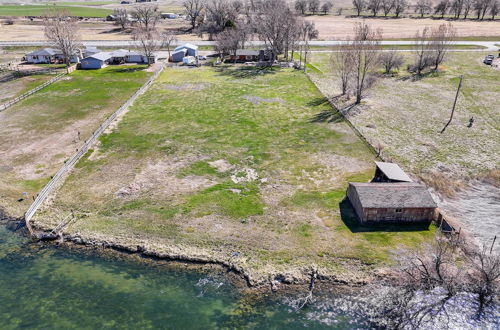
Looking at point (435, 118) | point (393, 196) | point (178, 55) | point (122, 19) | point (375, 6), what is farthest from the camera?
point (375, 6)

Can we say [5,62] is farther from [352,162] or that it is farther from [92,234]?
[352,162]

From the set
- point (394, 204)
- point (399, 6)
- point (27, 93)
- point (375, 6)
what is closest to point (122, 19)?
point (27, 93)

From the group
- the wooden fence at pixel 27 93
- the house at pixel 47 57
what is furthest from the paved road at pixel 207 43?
the wooden fence at pixel 27 93

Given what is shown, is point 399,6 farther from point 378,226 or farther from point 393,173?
point 378,226

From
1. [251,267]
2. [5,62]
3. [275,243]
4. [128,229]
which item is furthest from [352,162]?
[5,62]

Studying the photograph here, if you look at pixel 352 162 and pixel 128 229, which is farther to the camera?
pixel 352 162

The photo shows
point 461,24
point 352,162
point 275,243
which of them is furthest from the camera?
point 461,24
